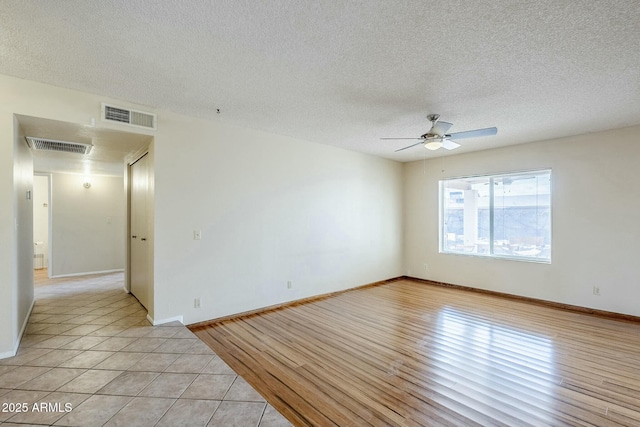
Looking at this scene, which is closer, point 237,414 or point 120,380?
point 237,414

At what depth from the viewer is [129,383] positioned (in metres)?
2.21

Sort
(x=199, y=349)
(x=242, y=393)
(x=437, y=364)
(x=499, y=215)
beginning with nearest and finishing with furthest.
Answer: (x=242, y=393)
(x=437, y=364)
(x=199, y=349)
(x=499, y=215)

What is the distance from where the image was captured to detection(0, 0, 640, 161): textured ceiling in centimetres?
175

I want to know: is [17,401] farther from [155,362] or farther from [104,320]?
[104,320]

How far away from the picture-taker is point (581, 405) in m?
2.07

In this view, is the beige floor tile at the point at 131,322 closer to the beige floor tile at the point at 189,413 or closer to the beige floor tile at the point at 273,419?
the beige floor tile at the point at 189,413

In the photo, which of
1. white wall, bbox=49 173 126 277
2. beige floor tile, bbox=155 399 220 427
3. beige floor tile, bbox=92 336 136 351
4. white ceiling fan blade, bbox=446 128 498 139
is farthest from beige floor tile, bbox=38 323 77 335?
white ceiling fan blade, bbox=446 128 498 139

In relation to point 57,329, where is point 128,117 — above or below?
above

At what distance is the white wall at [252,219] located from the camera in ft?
11.3

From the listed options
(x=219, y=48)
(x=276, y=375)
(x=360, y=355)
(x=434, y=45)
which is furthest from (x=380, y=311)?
(x=219, y=48)

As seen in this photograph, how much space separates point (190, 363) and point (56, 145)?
340 cm

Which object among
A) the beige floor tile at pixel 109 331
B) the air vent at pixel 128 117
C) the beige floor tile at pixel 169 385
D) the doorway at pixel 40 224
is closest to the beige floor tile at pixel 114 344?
the beige floor tile at pixel 109 331

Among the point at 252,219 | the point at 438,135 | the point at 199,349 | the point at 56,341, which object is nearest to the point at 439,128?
the point at 438,135

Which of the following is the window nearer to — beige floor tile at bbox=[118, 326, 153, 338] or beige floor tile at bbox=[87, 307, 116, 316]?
beige floor tile at bbox=[118, 326, 153, 338]
